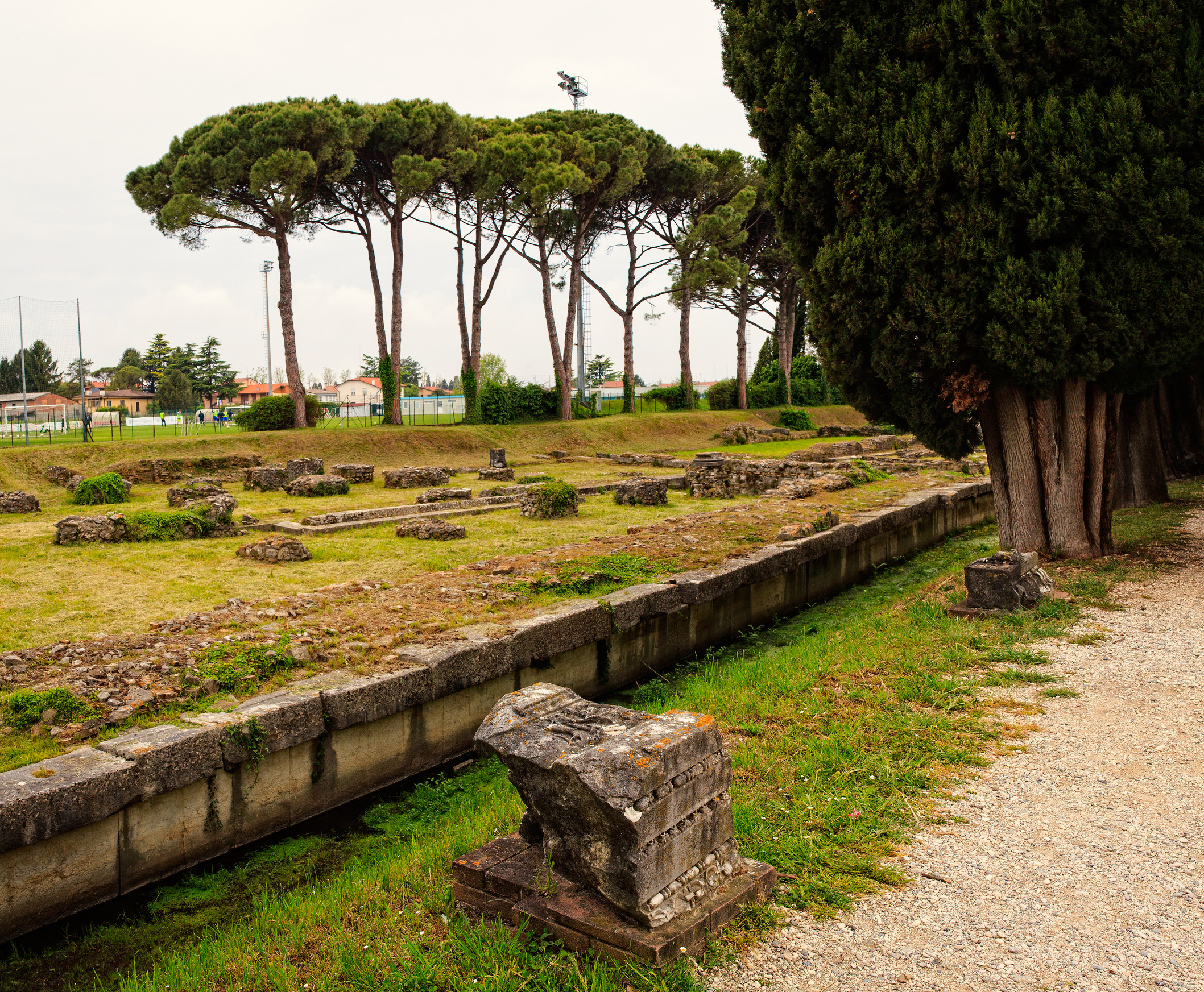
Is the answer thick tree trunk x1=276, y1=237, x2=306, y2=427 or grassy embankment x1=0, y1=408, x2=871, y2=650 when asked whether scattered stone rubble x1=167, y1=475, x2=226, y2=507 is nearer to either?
grassy embankment x1=0, y1=408, x2=871, y2=650

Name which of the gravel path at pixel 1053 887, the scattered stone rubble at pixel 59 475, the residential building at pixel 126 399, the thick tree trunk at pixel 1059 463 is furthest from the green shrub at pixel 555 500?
the residential building at pixel 126 399

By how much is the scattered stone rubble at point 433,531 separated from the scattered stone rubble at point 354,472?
9.04m

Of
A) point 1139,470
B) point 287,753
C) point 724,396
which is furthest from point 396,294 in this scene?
point 287,753

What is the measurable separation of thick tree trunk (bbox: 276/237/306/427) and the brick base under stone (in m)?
27.4

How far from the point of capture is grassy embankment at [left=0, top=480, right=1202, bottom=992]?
289cm

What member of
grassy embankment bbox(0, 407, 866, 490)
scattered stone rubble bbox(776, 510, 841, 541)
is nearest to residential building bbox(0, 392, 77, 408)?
grassy embankment bbox(0, 407, 866, 490)

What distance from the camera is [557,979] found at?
2.70 meters

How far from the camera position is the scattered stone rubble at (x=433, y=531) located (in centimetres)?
1190

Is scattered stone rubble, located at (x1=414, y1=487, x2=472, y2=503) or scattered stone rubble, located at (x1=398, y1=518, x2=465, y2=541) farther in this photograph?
scattered stone rubble, located at (x1=414, y1=487, x2=472, y2=503)

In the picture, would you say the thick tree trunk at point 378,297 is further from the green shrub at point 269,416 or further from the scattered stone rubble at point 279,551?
the scattered stone rubble at point 279,551

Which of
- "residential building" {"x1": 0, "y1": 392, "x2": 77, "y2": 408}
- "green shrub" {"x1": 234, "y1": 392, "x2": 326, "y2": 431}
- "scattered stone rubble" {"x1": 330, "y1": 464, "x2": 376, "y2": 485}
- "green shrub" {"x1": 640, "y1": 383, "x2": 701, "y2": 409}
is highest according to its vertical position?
"residential building" {"x1": 0, "y1": 392, "x2": 77, "y2": 408}

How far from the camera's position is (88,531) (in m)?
11.6

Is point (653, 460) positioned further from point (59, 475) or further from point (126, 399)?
point (126, 399)

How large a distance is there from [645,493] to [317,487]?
24.2 feet
